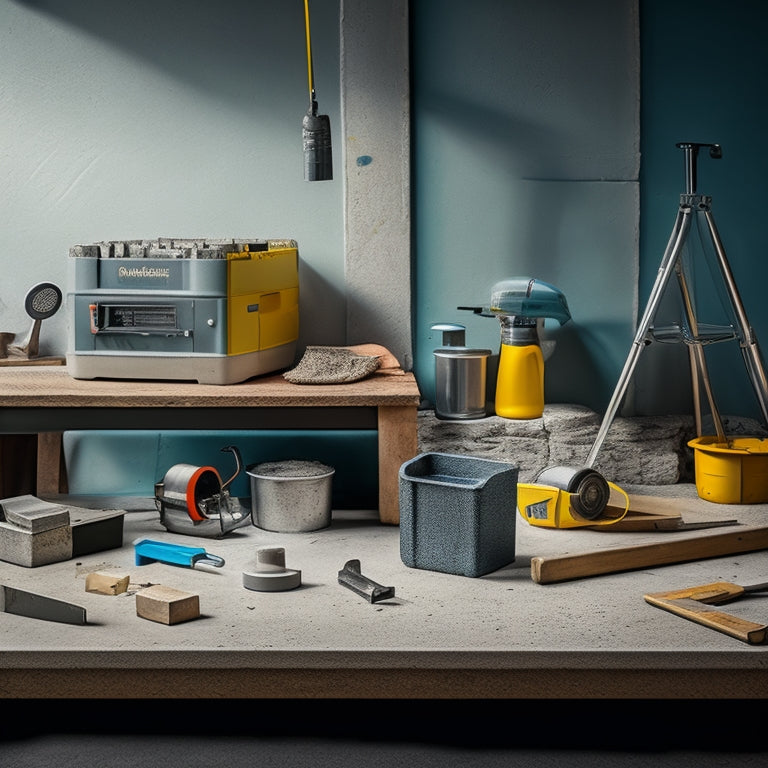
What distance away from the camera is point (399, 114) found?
407 cm

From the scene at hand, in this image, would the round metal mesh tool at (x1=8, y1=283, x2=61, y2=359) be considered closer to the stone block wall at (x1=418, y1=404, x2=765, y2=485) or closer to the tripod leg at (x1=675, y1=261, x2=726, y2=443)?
the stone block wall at (x1=418, y1=404, x2=765, y2=485)

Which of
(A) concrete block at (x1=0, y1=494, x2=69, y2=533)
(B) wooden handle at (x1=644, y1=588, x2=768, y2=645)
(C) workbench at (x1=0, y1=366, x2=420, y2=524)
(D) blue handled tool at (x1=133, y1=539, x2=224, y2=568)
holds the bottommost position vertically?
(B) wooden handle at (x1=644, y1=588, x2=768, y2=645)

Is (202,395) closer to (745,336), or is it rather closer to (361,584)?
(361,584)

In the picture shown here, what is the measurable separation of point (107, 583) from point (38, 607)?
0.74 feet

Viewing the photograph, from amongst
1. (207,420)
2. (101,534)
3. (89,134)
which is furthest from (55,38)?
(101,534)

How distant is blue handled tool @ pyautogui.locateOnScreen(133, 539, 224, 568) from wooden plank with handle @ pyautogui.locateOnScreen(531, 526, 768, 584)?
0.96 meters

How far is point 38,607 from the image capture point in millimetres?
2807

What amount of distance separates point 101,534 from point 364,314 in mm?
1325

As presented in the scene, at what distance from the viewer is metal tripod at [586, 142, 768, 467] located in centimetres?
384

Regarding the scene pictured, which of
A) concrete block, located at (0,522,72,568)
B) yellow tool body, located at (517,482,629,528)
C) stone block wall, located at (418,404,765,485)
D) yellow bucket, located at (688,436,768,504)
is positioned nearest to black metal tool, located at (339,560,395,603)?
yellow tool body, located at (517,482,629,528)

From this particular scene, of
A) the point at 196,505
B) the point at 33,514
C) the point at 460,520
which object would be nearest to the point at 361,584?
the point at 460,520

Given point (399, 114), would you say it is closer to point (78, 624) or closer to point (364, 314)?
point (364, 314)

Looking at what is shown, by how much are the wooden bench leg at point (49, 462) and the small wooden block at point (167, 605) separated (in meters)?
1.45

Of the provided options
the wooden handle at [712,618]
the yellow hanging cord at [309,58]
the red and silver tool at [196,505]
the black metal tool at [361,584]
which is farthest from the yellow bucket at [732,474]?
the yellow hanging cord at [309,58]
